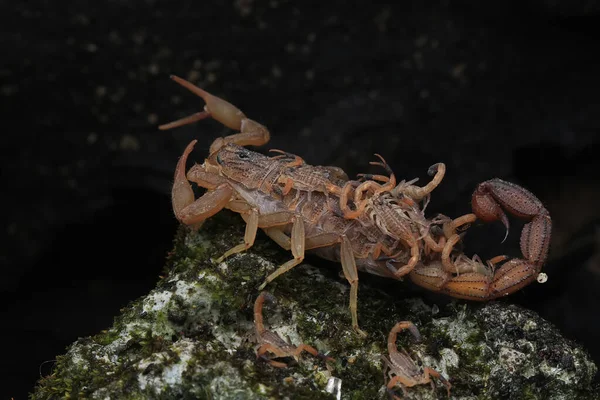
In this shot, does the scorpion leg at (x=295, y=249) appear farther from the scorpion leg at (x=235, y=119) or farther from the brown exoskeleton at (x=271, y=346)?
the scorpion leg at (x=235, y=119)

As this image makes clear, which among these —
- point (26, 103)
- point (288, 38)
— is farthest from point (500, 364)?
point (26, 103)

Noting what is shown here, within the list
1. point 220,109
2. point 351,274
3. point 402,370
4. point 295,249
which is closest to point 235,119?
point 220,109

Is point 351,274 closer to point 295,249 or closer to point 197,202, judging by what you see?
point 295,249

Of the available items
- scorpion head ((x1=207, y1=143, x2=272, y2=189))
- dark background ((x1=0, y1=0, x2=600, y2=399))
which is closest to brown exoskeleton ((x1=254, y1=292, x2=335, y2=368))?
scorpion head ((x1=207, y1=143, x2=272, y2=189))

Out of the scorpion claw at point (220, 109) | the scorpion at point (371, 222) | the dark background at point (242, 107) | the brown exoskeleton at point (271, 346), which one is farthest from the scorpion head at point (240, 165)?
the dark background at point (242, 107)

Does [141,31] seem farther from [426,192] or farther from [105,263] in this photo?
[426,192]

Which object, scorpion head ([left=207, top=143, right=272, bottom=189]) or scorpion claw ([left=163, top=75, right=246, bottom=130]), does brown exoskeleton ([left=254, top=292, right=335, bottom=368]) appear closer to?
scorpion head ([left=207, top=143, right=272, bottom=189])
